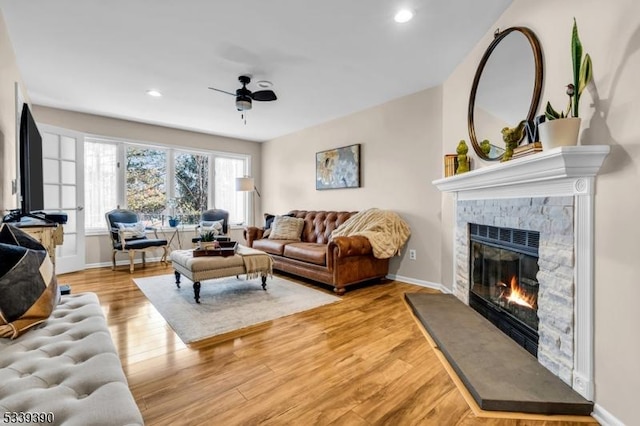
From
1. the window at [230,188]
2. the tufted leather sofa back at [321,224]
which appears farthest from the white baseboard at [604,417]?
the window at [230,188]

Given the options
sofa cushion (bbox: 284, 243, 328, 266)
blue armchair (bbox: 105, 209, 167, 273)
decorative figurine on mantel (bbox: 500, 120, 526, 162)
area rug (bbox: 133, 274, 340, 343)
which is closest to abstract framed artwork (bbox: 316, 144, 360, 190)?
sofa cushion (bbox: 284, 243, 328, 266)

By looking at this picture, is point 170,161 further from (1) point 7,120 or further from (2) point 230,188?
(1) point 7,120

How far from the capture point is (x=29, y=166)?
234 centimetres

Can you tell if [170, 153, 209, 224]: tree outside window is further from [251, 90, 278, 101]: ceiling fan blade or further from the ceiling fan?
[251, 90, 278, 101]: ceiling fan blade

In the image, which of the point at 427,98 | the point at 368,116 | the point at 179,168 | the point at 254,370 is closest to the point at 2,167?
the point at 254,370

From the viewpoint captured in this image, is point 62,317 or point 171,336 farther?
point 171,336

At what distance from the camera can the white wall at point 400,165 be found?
3.66 m

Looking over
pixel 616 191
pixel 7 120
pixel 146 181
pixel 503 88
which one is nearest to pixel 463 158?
pixel 503 88

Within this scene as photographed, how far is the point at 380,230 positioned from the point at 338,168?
1.52 metres

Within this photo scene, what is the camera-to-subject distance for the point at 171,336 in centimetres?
230

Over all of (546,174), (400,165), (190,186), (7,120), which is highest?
(7,120)

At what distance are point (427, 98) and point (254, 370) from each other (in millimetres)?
3504

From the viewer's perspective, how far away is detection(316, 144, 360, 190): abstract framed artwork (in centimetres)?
457

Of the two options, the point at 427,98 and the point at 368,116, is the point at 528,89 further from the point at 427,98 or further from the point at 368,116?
the point at 368,116
